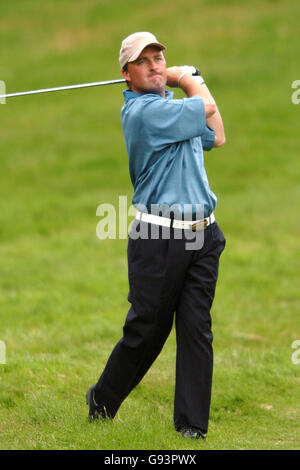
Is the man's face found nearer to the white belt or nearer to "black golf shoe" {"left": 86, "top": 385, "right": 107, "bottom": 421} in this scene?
the white belt

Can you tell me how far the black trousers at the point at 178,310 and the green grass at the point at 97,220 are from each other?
327 millimetres

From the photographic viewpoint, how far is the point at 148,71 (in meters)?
5.05

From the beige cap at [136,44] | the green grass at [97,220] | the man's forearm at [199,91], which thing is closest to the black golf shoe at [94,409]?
the green grass at [97,220]

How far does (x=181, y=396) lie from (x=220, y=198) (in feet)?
35.2

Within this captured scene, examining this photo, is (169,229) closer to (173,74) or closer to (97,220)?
(173,74)

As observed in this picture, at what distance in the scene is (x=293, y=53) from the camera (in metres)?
25.2

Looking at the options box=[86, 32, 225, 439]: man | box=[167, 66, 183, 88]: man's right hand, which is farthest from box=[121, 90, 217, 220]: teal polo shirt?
box=[167, 66, 183, 88]: man's right hand

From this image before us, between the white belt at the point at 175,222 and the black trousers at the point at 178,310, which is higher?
the white belt at the point at 175,222

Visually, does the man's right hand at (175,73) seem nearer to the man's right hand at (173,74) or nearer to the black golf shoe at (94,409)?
the man's right hand at (173,74)

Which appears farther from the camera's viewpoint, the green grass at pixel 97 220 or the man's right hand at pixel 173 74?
the green grass at pixel 97 220

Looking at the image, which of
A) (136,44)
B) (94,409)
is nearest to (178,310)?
(94,409)

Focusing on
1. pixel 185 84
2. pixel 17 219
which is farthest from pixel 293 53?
pixel 185 84

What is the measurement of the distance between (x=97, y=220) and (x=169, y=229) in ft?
30.6

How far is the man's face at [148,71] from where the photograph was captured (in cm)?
502
